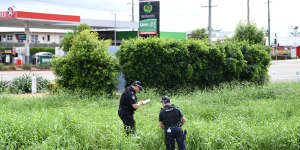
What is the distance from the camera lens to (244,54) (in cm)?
1736

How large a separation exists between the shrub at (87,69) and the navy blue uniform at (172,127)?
24.2 ft

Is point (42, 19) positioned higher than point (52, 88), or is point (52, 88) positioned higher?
point (42, 19)

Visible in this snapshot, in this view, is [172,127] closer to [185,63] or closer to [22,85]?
[185,63]

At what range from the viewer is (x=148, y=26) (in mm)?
24734

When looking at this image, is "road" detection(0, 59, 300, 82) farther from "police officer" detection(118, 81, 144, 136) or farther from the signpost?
"police officer" detection(118, 81, 144, 136)

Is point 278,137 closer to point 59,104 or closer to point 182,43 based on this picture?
point 59,104

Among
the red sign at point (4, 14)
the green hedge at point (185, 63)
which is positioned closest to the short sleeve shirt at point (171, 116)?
the green hedge at point (185, 63)

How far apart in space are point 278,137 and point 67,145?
4590 mm

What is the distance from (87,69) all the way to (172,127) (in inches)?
315

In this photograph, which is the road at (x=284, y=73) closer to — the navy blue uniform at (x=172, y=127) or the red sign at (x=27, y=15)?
the navy blue uniform at (x=172, y=127)

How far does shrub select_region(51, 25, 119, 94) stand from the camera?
46.0 ft

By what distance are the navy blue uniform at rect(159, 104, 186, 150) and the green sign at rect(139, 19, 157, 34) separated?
1816 cm

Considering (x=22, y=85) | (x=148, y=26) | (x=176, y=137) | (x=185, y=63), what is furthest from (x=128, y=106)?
(x=148, y=26)

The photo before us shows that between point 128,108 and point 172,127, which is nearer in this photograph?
point 172,127
